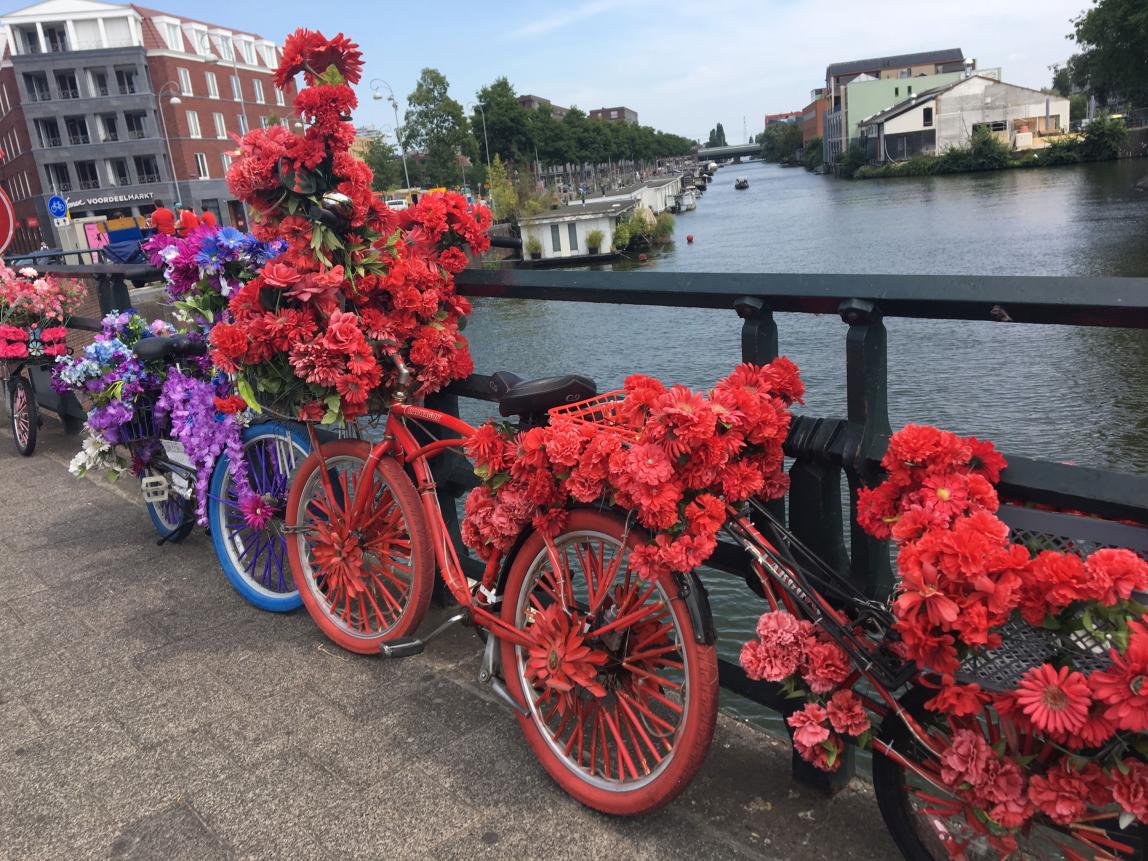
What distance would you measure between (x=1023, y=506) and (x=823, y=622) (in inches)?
18.0

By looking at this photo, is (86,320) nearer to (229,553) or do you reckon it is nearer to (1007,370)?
(229,553)

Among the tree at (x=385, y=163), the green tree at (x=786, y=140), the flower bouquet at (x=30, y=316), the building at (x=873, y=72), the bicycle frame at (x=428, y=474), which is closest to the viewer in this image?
the bicycle frame at (x=428, y=474)

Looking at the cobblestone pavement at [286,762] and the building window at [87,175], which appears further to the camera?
the building window at [87,175]

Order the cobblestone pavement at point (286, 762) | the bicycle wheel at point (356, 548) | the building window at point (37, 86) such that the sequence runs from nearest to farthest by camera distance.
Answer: the cobblestone pavement at point (286, 762) < the bicycle wheel at point (356, 548) < the building window at point (37, 86)

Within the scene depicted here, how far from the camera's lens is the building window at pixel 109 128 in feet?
191

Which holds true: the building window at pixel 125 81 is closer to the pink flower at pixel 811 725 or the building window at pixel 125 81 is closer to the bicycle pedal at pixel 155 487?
the bicycle pedal at pixel 155 487

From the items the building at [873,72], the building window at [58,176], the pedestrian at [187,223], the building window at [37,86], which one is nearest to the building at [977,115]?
the building at [873,72]

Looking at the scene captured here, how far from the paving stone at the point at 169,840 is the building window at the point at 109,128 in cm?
6418

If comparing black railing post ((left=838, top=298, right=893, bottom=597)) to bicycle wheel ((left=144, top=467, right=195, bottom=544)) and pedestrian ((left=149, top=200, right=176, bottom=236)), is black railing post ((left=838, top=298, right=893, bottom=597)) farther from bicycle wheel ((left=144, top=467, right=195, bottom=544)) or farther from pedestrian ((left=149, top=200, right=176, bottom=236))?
bicycle wheel ((left=144, top=467, right=195, bottom=544))

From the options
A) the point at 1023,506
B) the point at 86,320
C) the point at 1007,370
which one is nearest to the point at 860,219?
the point at 1007,370

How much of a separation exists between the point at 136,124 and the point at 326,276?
211 ft

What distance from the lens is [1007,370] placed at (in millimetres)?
16781

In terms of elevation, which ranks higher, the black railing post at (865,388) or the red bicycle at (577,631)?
the black railing post at (865,388)

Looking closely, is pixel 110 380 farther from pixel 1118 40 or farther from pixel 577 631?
pixel 1118 40
